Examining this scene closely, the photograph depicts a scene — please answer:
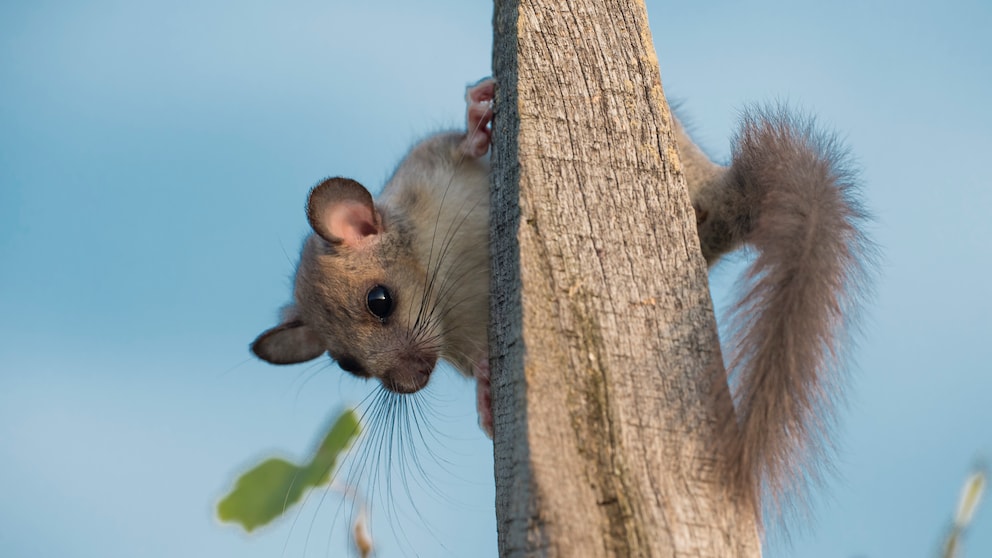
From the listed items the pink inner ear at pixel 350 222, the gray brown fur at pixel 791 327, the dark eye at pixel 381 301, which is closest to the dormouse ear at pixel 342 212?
the pink inner ear at pixel 350 222

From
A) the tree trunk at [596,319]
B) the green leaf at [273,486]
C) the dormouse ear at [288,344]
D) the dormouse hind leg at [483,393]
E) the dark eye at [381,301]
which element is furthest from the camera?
the dormouse ear at [288,344]

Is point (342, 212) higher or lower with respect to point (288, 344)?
higher

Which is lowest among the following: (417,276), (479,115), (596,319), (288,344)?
(596,319)

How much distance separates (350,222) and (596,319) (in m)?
1.66

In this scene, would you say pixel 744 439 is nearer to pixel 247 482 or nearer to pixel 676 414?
pixel 676 414

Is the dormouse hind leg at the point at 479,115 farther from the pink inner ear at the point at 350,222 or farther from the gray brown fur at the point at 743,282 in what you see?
the pink inner ear at the point at 350,222

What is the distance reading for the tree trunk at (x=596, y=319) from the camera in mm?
1692

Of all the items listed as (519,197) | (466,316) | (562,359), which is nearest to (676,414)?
(562,359)

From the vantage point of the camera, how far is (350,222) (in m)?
3.36

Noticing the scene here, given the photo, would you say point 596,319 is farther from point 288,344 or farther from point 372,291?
point 288,344

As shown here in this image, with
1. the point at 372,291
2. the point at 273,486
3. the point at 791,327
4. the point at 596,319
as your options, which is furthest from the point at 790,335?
the point at 372,291

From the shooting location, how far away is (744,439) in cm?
180

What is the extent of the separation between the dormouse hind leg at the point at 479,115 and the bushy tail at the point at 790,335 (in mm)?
1185

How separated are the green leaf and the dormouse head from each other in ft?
2.50
